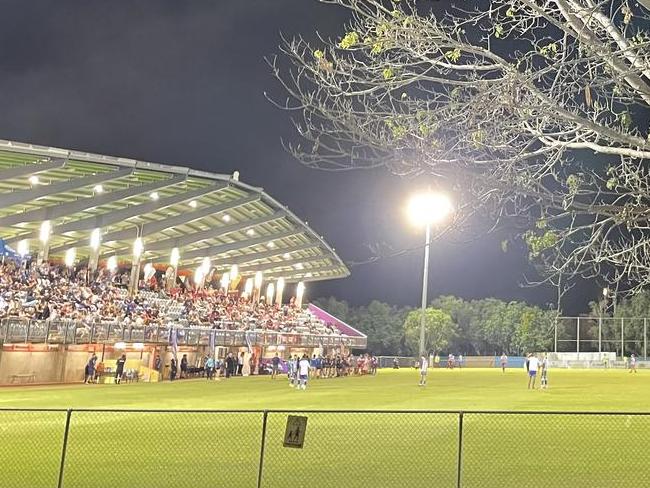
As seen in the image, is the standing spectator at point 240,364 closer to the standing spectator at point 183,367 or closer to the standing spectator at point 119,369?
the standing spectator at point 183,367

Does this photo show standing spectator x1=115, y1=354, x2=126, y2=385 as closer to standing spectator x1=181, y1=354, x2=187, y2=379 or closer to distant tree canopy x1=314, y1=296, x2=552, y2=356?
standing spectator x1=181, y1=354, x2=187, y2=379

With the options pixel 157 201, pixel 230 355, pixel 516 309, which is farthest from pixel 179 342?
pixel 516 309

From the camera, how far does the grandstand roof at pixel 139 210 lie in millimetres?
35844

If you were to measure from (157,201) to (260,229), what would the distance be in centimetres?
1507

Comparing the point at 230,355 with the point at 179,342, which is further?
the point at 230,355

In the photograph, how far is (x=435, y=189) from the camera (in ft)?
34.4

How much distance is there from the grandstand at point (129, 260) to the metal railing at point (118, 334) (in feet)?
0.22

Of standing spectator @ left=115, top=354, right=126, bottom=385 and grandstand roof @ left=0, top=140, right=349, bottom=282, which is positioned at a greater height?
grandstand roof @ left=0, top=140, right=349, bottom=282

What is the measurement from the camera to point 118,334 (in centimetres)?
3419

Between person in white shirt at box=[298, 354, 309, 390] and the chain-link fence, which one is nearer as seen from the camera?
the chain-link fence

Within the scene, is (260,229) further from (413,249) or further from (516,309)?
(516,309)

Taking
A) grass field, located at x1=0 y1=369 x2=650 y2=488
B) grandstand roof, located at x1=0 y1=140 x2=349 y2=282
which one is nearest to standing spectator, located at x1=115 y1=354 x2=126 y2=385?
grandstand roof, located at x1=0 y1=140 x2=349 y2=282

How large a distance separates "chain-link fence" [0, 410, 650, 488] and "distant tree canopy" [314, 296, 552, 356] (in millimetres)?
90224

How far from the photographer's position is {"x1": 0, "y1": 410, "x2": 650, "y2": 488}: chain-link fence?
10750 mm
